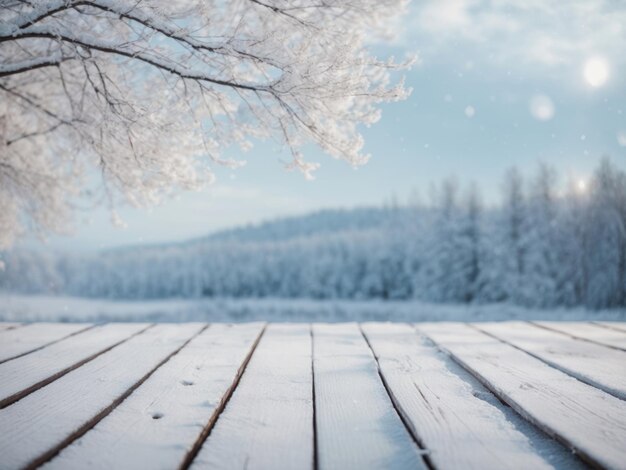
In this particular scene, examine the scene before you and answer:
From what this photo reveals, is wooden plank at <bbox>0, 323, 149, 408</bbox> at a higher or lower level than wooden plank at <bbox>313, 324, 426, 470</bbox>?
higher

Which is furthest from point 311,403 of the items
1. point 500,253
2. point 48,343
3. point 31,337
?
point 500,253

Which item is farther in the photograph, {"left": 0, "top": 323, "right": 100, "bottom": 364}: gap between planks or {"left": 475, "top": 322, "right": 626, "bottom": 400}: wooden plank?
{"left": 0, "top": 323, "right": 100, "bottom": 364}: gap between planks

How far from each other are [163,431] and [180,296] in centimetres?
9677

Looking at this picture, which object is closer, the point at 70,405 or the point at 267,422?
the point at 267,422

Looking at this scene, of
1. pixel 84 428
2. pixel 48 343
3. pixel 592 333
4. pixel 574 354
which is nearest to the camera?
pixel 84 428

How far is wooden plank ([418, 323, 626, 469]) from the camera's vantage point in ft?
4.30

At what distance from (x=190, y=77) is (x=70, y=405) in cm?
243

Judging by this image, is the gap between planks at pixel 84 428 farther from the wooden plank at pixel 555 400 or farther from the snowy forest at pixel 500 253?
the snowy forest at pixel 500 253

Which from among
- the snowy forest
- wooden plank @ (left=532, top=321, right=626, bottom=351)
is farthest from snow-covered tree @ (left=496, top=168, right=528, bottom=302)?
wooden plank @ (left=532, top=321, right=626, bottom=351)

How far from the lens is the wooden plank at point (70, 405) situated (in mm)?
1306

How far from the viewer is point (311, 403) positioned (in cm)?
170

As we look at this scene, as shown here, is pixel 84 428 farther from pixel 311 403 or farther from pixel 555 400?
pixel 555 400

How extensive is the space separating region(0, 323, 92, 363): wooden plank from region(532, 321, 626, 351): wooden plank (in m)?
4.09

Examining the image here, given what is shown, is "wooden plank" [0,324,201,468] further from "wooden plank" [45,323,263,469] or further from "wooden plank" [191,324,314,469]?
"wooden plank" [191,324,314,469]
